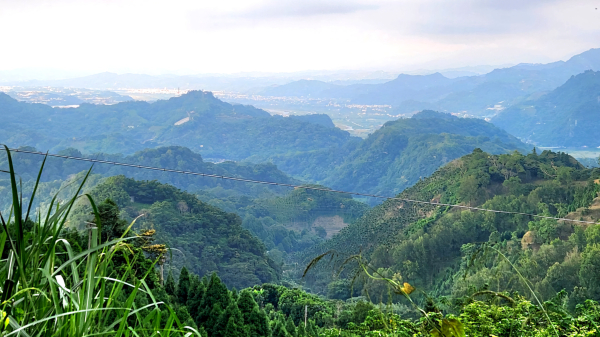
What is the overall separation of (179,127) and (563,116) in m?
107

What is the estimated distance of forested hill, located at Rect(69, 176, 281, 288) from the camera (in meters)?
32.8

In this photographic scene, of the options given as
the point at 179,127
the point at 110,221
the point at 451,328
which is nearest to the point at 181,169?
the point at 179,127

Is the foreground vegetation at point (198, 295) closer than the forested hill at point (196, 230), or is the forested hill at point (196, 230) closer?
the foreground vegetation at point (198, 295)

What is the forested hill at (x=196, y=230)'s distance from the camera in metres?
32.8

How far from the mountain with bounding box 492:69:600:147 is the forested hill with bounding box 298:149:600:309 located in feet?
353

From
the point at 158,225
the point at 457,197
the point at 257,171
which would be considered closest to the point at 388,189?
the point at 257,171

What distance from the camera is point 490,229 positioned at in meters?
29.4

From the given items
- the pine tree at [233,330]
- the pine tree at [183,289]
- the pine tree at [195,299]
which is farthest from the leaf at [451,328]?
the pine tree at [183,289]

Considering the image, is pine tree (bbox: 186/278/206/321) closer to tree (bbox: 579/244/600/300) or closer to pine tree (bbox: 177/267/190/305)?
pine tree (bbox: 177/267/190/305)

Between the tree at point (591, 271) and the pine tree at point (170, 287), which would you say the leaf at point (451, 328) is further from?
the tree at point (591, 271)

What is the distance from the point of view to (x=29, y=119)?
381 ft

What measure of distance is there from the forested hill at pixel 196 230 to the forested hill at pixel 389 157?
53307mm

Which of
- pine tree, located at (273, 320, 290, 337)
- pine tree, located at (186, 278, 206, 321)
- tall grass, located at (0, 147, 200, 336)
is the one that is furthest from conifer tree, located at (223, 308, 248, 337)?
tall grass, located at (0, 147, 200, 336)

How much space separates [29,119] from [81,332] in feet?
430
